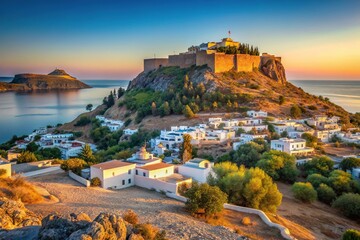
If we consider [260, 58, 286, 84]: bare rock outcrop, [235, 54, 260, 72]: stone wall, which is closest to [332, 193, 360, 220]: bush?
[235, 54, 260, 72]: stone wall

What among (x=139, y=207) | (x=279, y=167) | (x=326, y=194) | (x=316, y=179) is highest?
(x=139, y=207)

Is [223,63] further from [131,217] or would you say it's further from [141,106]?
[131,217]

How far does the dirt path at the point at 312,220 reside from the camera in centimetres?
1139

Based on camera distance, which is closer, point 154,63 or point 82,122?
point 82,122

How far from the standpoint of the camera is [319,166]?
18.4 m

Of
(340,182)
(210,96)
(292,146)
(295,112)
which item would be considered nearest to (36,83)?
(210,96)

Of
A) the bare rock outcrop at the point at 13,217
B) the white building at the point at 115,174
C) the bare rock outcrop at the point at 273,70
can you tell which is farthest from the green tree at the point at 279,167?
the bare rock outcrop at the point at 273,70

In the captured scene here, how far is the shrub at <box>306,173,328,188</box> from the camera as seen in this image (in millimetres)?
16734

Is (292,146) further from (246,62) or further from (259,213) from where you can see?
(246,62)

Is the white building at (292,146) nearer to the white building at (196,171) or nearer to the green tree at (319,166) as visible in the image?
the green tree at (319,166)

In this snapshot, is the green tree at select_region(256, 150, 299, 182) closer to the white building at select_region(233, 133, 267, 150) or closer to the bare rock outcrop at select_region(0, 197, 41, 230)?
the white building at select_region(233, 133, 267, 150)

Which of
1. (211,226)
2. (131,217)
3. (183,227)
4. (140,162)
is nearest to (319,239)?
(211,226)

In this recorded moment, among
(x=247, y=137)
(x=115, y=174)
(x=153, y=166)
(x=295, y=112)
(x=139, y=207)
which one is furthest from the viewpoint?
(x=295, y=112)

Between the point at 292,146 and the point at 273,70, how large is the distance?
22.0 m
